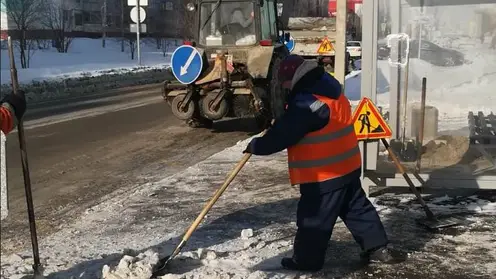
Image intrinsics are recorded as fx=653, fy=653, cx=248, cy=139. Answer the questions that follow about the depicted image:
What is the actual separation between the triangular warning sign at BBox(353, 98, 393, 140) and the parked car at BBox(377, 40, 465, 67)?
3.84ft

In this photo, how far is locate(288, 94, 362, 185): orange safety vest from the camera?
4551mm

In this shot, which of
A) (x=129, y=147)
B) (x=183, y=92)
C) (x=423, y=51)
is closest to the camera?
(x=423, y=51)

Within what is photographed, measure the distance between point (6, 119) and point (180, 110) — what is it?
8234 millimetres

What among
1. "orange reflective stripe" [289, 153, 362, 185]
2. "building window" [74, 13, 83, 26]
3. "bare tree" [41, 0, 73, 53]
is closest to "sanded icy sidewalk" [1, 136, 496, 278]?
"orange reflective stripe" [289, 153, 362, 185]

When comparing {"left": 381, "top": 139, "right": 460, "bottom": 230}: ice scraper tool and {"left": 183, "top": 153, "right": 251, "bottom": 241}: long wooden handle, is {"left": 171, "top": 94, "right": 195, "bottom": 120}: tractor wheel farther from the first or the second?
{"left": 183, "top": 153, "right": 251, "bottom": 241}: long wooden handle

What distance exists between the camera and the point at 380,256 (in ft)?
16.0

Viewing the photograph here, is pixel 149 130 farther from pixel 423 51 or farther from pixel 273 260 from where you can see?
pixel 273 260

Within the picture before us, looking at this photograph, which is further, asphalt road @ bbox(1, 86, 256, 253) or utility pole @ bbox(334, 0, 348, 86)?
utility pole @ bbox(334, 0, 348, 86)

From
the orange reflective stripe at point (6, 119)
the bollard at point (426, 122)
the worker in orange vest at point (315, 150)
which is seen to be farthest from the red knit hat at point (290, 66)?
the bollard at point (426, 122)

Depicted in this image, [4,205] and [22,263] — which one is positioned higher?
[4,205]

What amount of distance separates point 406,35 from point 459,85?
833mm

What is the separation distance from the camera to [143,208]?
6.50 metres

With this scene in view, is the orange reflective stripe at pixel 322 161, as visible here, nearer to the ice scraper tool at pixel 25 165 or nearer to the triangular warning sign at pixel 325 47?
the ice scraper tool at pixel 25 165

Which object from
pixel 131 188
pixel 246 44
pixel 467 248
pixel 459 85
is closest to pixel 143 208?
pixel 131 188
